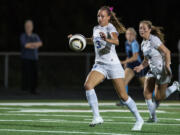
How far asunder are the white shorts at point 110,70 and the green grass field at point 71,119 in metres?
0.96

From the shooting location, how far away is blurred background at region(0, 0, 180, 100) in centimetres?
2756

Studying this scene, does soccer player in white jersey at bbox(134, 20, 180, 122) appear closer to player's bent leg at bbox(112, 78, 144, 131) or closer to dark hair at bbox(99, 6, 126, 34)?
dark hair at bbox(99, 6, 126, 34)

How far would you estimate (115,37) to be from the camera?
485 inches

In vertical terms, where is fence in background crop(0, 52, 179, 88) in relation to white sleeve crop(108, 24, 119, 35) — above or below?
below

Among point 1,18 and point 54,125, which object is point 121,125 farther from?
point 1,18

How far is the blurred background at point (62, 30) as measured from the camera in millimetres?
27562

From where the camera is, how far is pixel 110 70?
489 inches

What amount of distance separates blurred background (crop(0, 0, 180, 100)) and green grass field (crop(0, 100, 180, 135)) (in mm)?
7703

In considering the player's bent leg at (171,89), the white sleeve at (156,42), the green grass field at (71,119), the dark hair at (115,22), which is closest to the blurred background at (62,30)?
the green grass field at (71,119)

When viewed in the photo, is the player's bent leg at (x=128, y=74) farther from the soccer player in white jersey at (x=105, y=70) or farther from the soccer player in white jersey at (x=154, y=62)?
the soccer player in white jersey at (x=105, y=70)

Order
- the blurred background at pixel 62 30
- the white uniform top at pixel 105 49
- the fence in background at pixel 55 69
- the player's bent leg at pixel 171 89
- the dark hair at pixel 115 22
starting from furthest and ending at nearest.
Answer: the blurred background at pixel 62 30 → the fence in background at pixel 55 69 → the player's bent leg at pixel 171 89 → the dark hair at pixel 115 22 → the white uniform top at pixel 105 49

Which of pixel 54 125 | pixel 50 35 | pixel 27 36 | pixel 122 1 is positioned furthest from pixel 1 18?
pixel 54 125

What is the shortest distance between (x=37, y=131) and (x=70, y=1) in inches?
853

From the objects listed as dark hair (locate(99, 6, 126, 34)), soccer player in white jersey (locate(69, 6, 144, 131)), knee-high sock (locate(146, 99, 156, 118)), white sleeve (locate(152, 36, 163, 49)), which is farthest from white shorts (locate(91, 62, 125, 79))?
knee-high sock (locate(146, 99, 156, 118))
